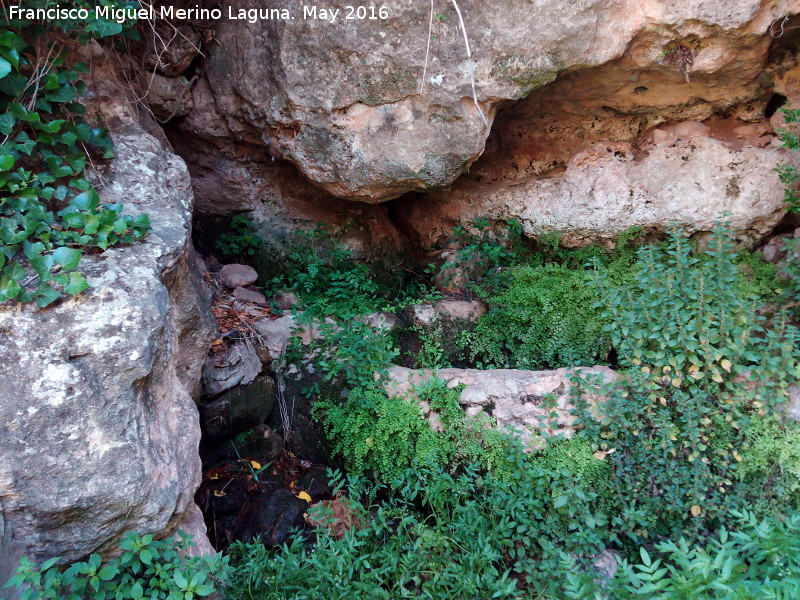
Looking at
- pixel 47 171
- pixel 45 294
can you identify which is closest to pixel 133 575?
pixel 45 294

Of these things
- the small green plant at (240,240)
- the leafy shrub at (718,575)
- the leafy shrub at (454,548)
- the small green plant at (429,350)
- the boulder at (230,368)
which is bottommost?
the leafy shrub at (454,548)

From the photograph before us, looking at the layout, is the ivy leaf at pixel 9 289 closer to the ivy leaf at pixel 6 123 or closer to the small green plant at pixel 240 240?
the ivy leaf at pixel 6 123

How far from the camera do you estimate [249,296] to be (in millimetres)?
5027

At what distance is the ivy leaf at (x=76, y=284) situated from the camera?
261 cm

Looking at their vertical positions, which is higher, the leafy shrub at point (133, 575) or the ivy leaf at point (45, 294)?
the ivy leaf at point (45, 294)

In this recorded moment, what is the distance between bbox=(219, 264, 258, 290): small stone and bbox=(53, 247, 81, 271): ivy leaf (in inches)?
95.0

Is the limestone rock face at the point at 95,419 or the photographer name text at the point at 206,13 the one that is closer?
the limestone rock face at the point at 95,419

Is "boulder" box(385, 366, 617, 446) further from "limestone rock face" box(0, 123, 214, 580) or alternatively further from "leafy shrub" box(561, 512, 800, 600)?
"limestone rock face" box(0, 123, 214, 580)

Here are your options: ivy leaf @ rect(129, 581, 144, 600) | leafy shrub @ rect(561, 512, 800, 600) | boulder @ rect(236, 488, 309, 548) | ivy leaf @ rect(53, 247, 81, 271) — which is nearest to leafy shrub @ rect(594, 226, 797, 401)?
leafy shrub @ rect(561, 512, 800, 600)

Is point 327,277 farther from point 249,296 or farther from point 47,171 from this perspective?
point 47,171

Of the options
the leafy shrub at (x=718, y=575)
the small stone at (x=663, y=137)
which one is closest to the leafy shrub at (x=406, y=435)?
the leafy shrub at (x=718, y=575)

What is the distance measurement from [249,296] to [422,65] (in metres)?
2.56

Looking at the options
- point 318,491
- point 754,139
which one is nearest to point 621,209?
Result: point 754,139

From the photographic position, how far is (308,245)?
223 inches
